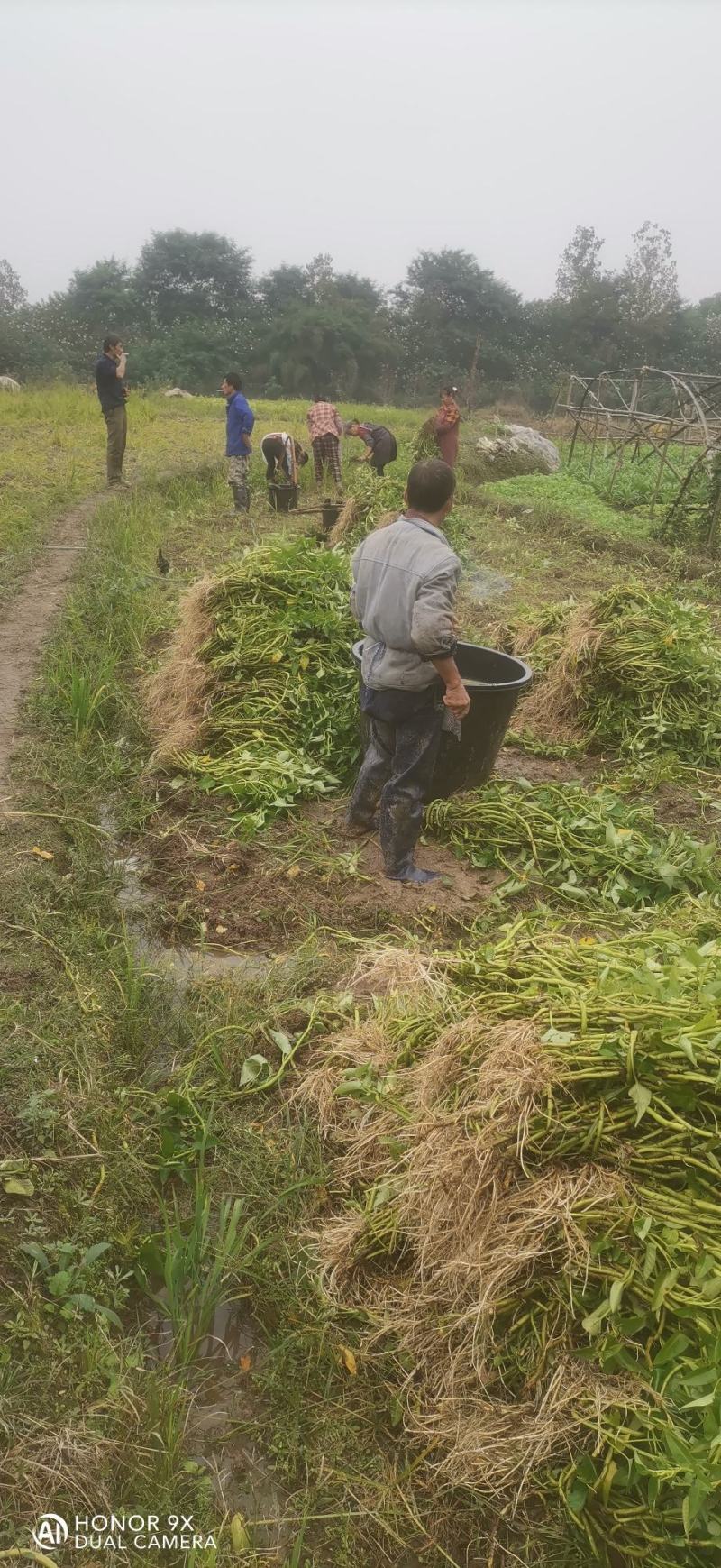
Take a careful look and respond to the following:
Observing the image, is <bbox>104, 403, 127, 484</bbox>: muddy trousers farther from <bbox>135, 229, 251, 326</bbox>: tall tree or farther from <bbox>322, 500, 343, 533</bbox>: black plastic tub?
<bbox>135, 229, 251, 326</bbox>: tall tree

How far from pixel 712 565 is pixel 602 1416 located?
1038 cm

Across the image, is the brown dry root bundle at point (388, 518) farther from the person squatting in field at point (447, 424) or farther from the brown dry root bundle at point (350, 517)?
the person squatting in field at point (447, 424)

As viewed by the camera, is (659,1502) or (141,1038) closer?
(659,1502)

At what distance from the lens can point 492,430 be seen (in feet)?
70.4

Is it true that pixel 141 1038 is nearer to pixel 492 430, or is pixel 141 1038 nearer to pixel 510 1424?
pixel 510 1424

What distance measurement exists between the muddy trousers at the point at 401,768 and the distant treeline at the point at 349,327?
35.8 metres

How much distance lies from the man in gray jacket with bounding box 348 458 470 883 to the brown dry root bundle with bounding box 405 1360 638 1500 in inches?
88.4

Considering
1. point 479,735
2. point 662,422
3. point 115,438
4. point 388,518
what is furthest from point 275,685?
point 662,422

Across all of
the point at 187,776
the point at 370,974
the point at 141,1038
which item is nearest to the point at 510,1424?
the point at 370,974

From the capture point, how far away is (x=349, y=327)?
1476 inches

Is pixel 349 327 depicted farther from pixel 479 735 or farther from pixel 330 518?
pixel 479 735

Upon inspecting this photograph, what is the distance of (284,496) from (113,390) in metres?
2.36

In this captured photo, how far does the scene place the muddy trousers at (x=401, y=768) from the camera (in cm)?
372

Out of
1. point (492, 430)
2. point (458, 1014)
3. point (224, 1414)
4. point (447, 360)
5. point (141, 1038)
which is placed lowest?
point (224, 1414)
